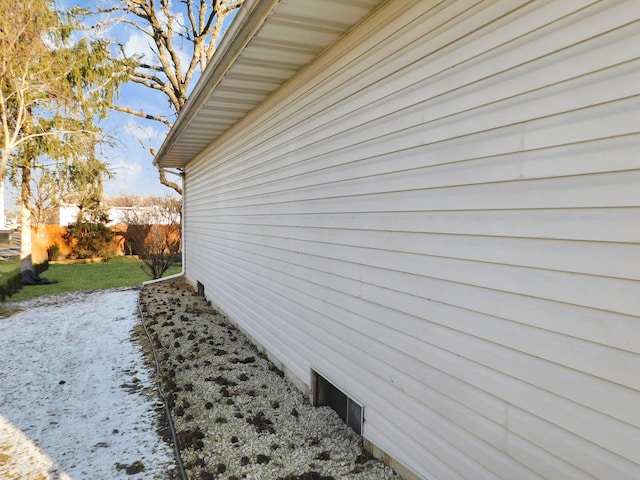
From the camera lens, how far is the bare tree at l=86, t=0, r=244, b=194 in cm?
1463

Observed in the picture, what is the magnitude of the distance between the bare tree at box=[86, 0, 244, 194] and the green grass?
13.1 ft

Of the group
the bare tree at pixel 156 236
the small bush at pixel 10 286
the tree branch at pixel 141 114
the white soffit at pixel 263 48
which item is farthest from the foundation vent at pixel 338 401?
the tree branch at pixel 141 114

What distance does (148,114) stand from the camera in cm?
1577

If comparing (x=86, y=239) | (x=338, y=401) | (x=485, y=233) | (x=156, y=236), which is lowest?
(x=338, y=401)

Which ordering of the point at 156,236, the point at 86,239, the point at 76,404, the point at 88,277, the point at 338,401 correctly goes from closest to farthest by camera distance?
the point at 338,401 < the point at 76,404 < the point at 88,277 < the point at 156,236 < the point at 86,239

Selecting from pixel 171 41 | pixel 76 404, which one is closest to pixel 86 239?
pixel 171 41

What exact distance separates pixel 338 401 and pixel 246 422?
2.59ft

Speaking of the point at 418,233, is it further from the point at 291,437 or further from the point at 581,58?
the point at 291,437

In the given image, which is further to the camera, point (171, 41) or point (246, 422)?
point (171, 41)

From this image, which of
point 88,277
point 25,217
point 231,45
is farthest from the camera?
point 88,277

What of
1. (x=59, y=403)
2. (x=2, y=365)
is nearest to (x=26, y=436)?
(x=59, y=403)

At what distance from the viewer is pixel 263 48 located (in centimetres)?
316

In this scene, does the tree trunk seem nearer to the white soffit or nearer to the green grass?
the green grass

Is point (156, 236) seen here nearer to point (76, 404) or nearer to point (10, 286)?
point (10, 286)
